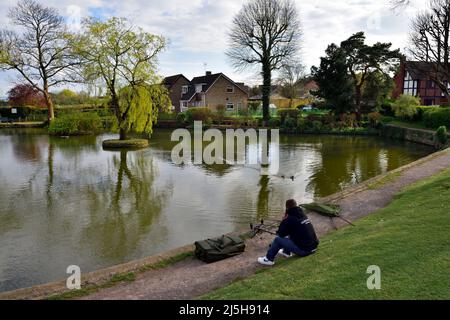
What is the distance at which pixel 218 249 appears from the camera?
7957 millimetres

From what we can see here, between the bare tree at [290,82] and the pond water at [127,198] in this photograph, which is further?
the bare tree at [290,82]

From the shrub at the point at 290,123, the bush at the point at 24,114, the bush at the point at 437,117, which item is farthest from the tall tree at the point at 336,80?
the bush at the point at 24,114

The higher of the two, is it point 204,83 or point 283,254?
point 204,83

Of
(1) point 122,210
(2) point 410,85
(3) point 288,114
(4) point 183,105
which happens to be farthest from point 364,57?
(1) point 122,210

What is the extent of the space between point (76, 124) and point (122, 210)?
2815cm

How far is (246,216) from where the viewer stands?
1194cm

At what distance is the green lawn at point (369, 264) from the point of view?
5125 mm

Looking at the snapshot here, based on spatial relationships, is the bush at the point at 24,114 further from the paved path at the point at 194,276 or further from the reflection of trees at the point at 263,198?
the paved path at the point at 194,276

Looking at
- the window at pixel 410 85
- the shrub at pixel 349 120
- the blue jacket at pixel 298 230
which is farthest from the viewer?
the window at pixel 410 85

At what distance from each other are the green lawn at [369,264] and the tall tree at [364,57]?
33.6 m

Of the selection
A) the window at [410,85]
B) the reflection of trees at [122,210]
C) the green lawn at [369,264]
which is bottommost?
the reflection of trees at [122,210]

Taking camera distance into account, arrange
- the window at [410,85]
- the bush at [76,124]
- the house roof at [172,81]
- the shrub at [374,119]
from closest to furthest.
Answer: the bush at [76,124]
the shrub at [374,119]
the window at [410,85]
the house roof at [172,81]

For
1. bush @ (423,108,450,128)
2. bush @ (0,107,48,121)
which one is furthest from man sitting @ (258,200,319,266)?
bush @ (0,107,48,121)

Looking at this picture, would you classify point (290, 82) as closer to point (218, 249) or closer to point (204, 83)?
point (204, 83)
